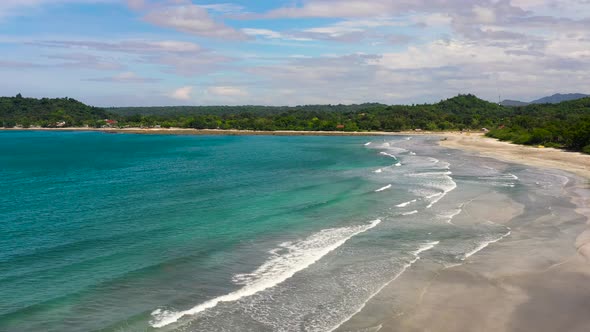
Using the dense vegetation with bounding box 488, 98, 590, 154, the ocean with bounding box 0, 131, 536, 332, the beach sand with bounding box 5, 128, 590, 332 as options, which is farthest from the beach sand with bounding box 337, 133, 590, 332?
the dense vegetation with bounding box 488, 98, 590, 154

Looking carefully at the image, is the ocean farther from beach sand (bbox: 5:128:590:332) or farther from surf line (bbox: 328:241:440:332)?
beach sand (bbox: 5:128:590:332)

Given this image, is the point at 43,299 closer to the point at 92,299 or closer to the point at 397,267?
the point at 92,299

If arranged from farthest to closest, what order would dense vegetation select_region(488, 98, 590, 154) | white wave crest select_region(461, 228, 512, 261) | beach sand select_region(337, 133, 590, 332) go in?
dense vegetation select_region(488, 98, 590, 154)
white wave crest select_region(461, 228, 512, 261)
beach sand select_region(337, 133, 590, 332)

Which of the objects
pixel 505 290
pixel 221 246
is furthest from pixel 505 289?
pixel 221 246

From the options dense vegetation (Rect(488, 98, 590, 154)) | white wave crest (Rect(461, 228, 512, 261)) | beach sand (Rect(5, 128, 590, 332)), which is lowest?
beach sand (Rect(5, 128, 590, 332))

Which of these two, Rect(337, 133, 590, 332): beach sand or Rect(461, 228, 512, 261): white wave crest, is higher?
Rect(461, 228, 512, 261): white wave crest

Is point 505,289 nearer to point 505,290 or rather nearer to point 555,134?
point 505,290
